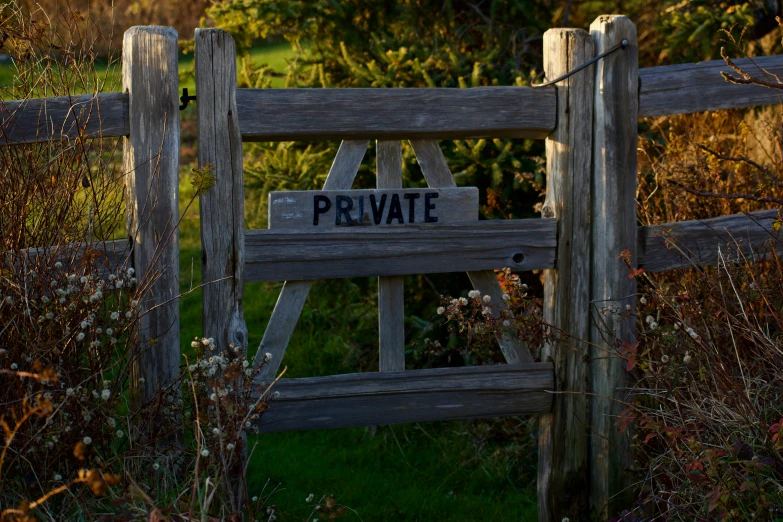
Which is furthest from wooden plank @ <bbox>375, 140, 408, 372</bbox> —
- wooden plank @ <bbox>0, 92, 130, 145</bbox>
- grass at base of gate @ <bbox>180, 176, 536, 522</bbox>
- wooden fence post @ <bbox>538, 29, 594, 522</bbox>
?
wooden plank @ <bbox>0, 92, 130, 145</bbox>

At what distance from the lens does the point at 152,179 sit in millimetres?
3453

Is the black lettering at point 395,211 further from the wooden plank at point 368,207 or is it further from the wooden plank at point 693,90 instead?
the wooden plank at point 693,90

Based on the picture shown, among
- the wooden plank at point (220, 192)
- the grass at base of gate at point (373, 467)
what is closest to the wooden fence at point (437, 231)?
the wooden plank at point (220, 192)

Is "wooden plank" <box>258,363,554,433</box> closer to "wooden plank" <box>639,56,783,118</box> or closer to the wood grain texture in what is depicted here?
the wood grain texture

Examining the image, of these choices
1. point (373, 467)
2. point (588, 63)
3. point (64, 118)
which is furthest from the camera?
point (373, 467)

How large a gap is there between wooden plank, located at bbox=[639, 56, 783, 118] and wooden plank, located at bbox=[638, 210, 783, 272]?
53 centimetres

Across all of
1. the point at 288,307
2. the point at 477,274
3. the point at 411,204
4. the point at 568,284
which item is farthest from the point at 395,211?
the point at 568,284

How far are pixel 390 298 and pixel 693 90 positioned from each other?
5.62 feet

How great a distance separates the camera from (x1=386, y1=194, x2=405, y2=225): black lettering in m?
3.81

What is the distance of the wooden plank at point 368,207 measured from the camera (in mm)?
3695

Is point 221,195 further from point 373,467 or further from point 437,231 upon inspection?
point 373,467

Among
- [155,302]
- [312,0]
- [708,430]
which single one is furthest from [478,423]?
[312,0]

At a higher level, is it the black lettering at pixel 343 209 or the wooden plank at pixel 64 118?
the wooden plank at pixel 64 118

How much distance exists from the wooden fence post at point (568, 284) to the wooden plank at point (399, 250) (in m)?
0.11
